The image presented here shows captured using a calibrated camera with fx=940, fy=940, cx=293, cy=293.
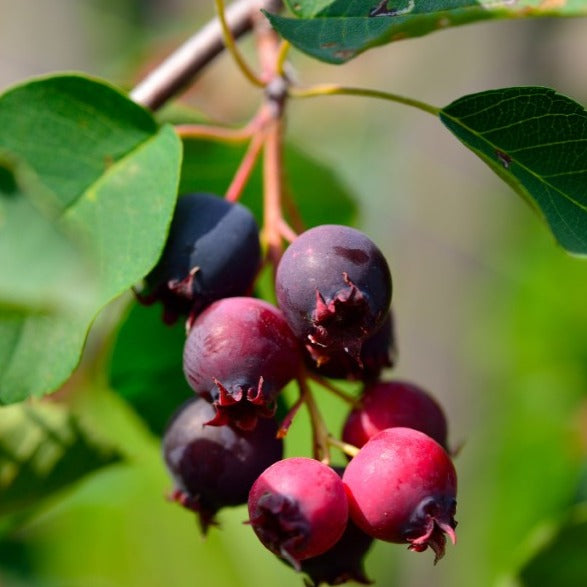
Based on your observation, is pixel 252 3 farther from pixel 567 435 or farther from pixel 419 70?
pixel 419 70

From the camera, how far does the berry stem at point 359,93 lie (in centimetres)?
120

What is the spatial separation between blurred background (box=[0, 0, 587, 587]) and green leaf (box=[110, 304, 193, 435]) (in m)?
0.17

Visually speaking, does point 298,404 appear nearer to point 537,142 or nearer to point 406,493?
point 406,493

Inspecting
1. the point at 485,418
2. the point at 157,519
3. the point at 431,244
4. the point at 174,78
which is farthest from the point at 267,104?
the point at 431,244

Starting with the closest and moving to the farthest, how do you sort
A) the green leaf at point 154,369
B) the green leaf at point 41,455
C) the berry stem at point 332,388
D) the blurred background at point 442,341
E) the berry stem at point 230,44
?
the berry stem at point 332,388 → the berry stem at point 230,44 → the green leaf at point 154,369 → the green leaf at point 41,455 → the blurred background at point 442,341

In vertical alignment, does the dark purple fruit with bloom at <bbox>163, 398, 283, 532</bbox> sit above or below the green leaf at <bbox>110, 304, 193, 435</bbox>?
above

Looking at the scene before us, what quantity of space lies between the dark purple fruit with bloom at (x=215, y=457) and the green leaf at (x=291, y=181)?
589 millimetres

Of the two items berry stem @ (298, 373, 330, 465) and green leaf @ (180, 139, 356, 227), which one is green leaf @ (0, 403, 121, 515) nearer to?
green leaf @ (180, 139, 356, 227)

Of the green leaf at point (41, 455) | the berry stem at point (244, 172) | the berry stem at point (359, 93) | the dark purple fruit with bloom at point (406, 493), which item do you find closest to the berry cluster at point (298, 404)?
the dark purple fruit with bloom at point (406, 493)

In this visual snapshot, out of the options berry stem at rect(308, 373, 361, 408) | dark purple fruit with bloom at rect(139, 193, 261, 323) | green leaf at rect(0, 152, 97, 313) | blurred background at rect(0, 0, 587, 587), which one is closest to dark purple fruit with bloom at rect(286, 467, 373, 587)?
berry stem at rect(308, 373, 361, 408)

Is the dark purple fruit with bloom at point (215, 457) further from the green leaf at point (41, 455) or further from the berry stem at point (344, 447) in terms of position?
the green leaf at point (41, 455)

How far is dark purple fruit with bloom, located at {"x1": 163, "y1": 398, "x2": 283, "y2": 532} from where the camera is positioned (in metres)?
1.09

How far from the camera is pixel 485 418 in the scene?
2.60 m

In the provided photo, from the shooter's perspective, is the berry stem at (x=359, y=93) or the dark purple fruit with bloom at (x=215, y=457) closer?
the dark purple fruit with bloom at (x=215, y=457)
